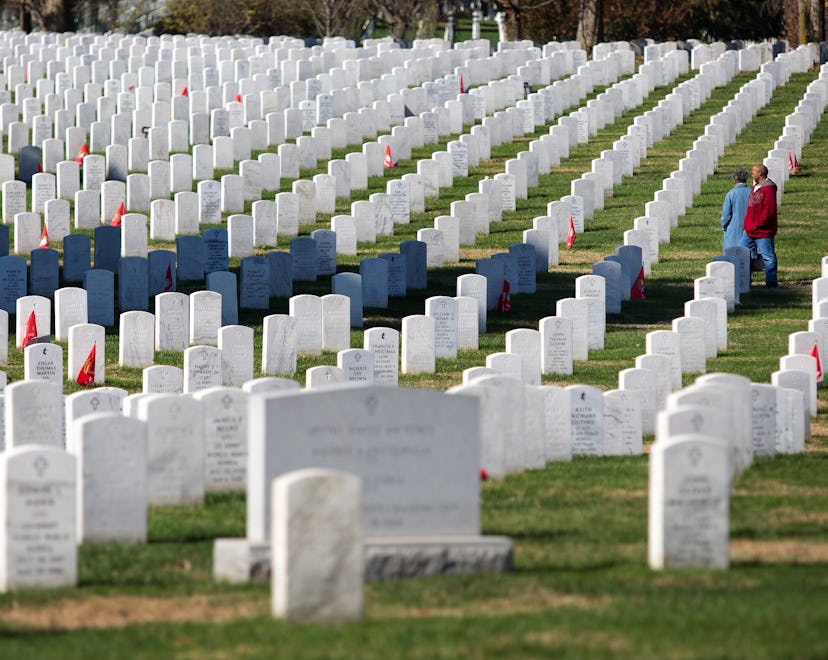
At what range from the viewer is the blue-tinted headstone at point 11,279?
1831 cm

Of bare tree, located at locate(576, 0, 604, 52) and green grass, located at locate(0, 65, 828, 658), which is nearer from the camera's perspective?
green grass, located at locate(0, 65, 828, 658)

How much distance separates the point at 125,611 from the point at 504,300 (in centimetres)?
1179

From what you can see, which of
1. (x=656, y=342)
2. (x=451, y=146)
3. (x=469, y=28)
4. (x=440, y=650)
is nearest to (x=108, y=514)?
(x=440, y=650)

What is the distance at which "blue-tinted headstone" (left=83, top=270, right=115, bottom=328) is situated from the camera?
1786 cm

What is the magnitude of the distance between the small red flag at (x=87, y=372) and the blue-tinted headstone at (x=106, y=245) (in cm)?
588

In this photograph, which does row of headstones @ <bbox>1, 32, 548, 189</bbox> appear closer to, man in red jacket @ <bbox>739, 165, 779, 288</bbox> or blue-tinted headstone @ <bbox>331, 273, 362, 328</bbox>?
blue-tinted headstone @ <bbox>331, 273, 362, 328</bbox>

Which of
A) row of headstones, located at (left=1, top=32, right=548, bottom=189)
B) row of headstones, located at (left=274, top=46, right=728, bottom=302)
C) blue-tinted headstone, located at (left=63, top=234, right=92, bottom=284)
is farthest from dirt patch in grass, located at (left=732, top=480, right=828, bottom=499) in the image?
row of headstones, located at (left=1, top=32, right=548, bottom=189)

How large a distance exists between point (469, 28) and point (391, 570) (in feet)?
255

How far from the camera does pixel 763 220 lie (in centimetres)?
2036

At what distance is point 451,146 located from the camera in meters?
27.8

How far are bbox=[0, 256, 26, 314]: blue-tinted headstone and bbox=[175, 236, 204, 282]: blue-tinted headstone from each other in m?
2.70

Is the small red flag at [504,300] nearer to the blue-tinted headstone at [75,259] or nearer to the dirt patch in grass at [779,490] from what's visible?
the blue-tinted headstone at [75,259]

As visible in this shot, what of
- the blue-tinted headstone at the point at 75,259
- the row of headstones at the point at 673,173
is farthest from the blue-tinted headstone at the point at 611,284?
the blue-tinted headstone at the point at 75,259

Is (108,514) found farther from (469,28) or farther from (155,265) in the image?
(469,28)
